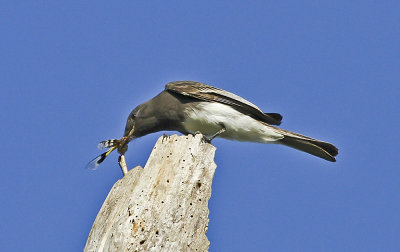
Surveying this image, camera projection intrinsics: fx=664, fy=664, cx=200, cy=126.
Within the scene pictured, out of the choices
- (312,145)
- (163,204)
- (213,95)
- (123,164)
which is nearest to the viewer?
(163,204)

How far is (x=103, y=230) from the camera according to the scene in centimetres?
918

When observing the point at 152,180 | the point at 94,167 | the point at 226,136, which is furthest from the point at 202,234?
the point at 226,136

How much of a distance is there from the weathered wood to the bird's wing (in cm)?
262

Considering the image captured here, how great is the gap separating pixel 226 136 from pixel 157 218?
3960 millimetres

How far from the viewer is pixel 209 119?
11.9 meters

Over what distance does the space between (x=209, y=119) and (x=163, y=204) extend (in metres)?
3.35

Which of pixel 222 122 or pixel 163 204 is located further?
pixel 222 122

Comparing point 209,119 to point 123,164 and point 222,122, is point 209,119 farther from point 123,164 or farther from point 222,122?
point 123,164

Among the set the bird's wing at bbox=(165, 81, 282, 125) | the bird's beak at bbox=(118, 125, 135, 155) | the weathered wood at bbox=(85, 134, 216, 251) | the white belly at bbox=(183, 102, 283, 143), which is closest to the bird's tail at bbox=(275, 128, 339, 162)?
the white belly at bbox=(183, 102, 283, 143)

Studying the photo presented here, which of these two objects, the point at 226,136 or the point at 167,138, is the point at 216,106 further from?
the point at 167,138

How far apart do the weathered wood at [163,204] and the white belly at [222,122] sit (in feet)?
7.89

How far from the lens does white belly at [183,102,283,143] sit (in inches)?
471

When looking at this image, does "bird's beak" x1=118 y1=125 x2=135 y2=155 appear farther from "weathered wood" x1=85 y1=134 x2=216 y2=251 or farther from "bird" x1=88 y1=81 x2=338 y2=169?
"weathered wood" x1=85 y1=134 x2=216 y2=251

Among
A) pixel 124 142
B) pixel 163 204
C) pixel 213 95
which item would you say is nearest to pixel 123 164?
pixel 124 142
